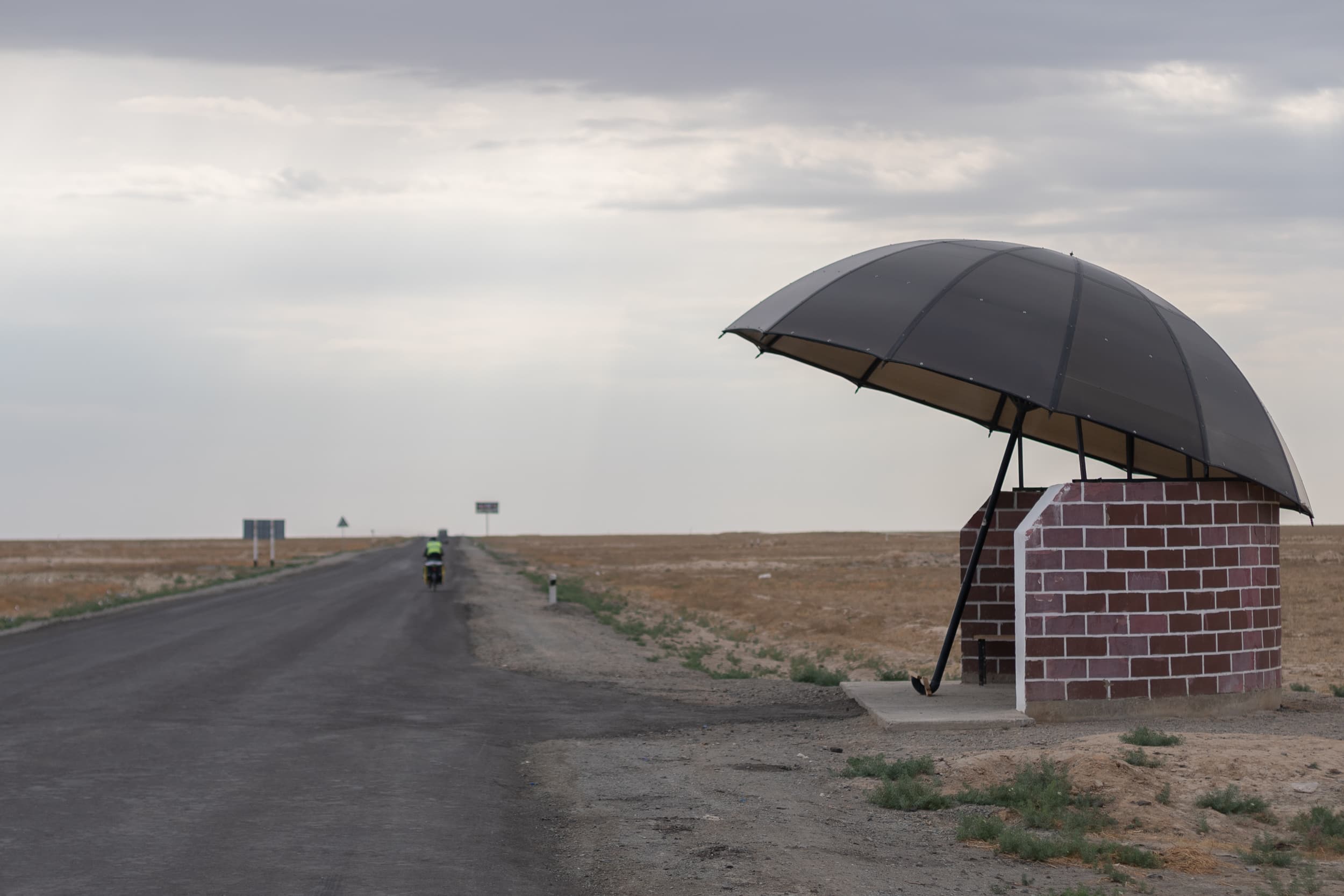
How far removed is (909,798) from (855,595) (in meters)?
32.8

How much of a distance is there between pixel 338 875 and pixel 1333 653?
21090 mm

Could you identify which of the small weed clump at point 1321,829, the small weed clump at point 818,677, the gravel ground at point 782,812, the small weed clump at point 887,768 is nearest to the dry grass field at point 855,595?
the small weed clump at point 818,677

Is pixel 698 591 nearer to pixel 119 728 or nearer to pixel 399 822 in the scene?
pixel 119 728

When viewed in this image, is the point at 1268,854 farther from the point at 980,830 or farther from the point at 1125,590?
the point at 1125,590

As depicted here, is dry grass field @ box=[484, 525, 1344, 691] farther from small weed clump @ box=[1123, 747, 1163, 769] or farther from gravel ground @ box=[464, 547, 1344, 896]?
small weed clump @ box=[1123, 747, 1163, 769]

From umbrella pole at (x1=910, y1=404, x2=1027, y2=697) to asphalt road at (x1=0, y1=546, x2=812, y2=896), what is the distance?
2665mm

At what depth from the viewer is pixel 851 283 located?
44.6 feet

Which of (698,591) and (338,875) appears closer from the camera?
(338,875)

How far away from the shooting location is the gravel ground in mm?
7223

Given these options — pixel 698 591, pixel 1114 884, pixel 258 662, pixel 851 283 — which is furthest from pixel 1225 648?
pixel 698 591

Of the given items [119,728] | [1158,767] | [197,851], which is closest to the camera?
[197,851]

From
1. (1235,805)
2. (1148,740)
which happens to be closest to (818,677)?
(1148,740)

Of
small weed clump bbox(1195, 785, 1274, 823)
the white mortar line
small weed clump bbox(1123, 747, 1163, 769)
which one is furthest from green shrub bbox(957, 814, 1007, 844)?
the white mortar line

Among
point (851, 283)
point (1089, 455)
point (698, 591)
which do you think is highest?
point (851, 283)
